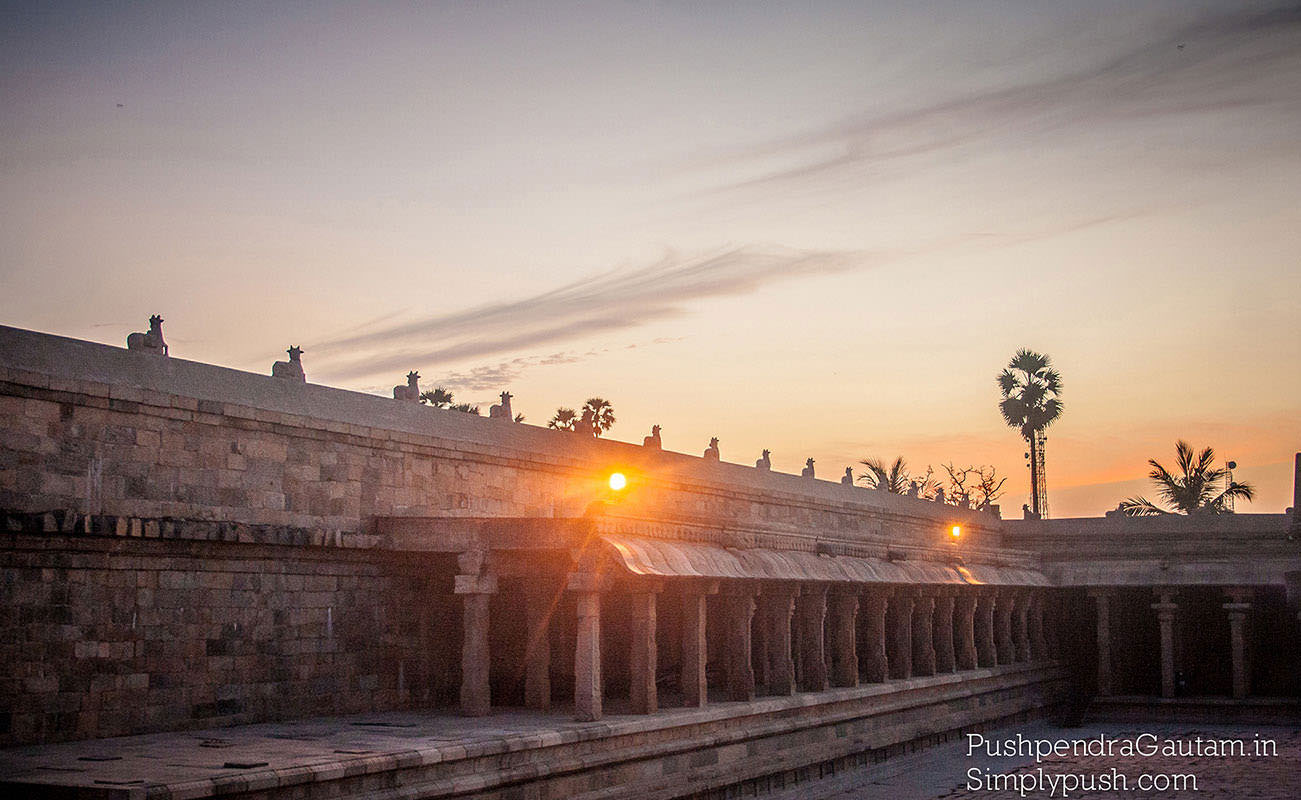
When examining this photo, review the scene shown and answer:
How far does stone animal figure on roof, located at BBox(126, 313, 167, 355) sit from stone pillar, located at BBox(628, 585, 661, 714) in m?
7.80

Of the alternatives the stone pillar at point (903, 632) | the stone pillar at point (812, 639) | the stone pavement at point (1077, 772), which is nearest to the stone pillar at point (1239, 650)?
the stone pavement at point (1077, 772)

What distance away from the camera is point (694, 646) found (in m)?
21.9

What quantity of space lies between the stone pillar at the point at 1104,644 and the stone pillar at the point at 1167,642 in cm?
150

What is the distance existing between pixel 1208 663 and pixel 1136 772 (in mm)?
15855

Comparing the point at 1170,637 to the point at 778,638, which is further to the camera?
the point at 1170,637

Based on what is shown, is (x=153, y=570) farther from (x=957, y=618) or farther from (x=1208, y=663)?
(x=1208, y=663)

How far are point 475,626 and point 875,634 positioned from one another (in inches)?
497

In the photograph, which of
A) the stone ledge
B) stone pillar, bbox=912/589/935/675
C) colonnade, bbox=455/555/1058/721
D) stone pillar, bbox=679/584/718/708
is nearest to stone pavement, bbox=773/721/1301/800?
the stone ledge

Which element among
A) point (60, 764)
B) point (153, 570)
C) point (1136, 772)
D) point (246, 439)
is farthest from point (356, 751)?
point (1136, 772)

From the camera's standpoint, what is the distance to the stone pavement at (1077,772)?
2238 centimetres

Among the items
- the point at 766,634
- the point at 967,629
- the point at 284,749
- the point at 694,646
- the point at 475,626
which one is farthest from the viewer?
the point at 967,629

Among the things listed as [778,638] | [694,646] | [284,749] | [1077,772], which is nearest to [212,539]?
[284,749]

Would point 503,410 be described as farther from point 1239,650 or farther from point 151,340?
point 1239,650

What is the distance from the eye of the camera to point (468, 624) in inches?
771
